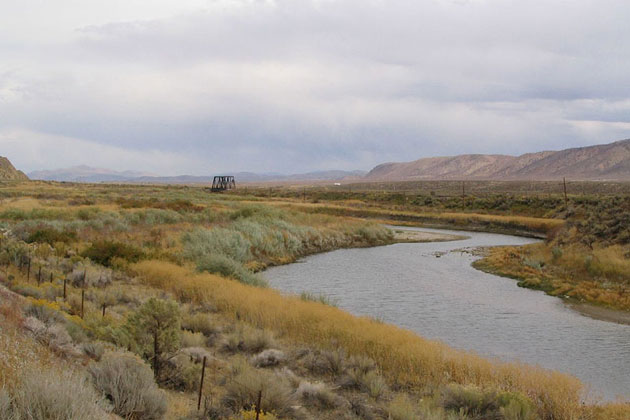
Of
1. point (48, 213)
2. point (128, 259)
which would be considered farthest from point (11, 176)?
point (128, 259)

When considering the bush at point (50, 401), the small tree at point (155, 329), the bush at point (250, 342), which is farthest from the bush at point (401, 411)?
the bush at point (50, 401)

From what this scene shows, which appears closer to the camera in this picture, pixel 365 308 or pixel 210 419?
pixel 210 419

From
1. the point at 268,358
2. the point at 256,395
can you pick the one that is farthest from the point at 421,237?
the point at 256,395

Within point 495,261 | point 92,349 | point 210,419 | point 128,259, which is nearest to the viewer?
point 210,419

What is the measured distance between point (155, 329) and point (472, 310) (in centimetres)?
1225

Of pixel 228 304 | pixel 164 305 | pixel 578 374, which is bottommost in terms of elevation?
pixel 578 374

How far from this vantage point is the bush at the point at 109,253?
18312 millimetres

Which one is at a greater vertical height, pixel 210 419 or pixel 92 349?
pixel 92 349

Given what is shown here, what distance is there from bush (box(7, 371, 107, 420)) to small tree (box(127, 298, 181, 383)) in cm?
384

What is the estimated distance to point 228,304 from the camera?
13.4m

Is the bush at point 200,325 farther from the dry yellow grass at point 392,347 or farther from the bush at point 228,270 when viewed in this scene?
the bush at point 228,270

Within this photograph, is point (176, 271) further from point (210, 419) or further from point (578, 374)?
point (578, 374)

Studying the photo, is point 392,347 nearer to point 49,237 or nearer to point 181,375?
point 181,375

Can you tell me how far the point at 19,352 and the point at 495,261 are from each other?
83.0 ft
